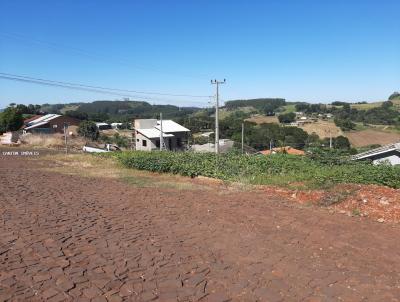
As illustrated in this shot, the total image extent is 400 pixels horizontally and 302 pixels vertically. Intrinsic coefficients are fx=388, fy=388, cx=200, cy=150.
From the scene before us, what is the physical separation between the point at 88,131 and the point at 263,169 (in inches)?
1590

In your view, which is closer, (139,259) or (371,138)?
(139,259)

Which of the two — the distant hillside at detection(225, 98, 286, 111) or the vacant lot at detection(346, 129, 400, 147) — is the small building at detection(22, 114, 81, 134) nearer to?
the vacant lot at detection(346, 129, 400, 147)

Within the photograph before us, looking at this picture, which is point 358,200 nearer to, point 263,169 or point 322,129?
point 263,169

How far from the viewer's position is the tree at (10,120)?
162 feet

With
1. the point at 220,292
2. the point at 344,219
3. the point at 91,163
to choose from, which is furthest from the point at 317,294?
the point at 91,163

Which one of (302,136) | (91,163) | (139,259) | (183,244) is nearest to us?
(139,259)

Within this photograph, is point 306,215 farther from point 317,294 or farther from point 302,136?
point 302,136

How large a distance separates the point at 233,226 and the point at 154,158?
35.7 ft

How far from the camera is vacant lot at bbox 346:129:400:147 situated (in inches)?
2141

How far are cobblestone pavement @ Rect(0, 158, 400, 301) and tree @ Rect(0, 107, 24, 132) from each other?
44.0m

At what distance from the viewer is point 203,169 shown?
1555 cm

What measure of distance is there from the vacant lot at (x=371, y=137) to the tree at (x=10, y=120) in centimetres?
4596

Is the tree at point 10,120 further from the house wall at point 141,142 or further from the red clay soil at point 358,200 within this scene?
the red clay soil at point 358,200

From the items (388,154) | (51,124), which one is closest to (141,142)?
(51,124)
